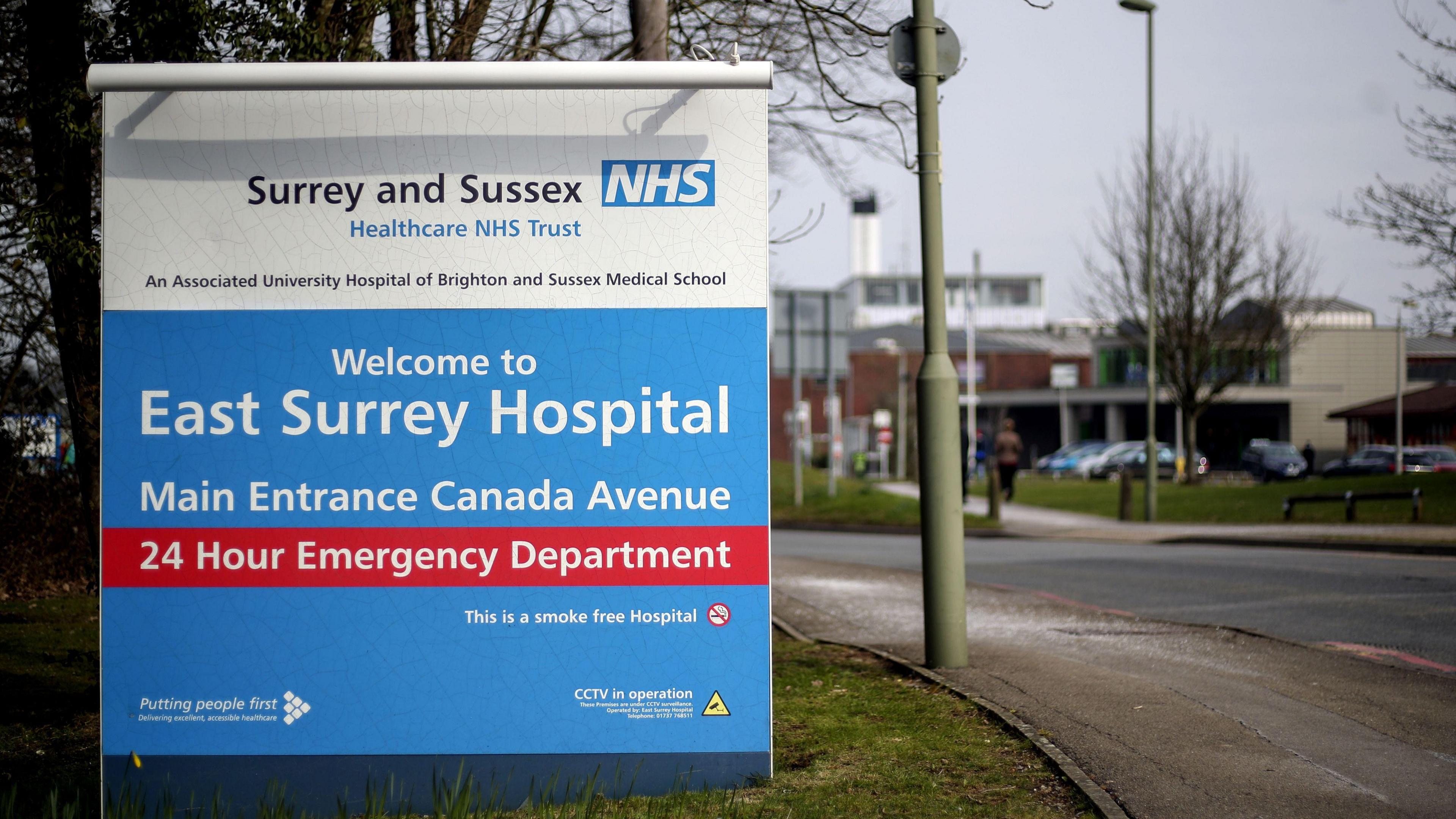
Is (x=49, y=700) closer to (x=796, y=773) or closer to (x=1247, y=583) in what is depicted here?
(x=796, y=773)

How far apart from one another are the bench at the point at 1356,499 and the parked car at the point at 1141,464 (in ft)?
91.4

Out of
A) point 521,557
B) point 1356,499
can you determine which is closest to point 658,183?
point 521,557

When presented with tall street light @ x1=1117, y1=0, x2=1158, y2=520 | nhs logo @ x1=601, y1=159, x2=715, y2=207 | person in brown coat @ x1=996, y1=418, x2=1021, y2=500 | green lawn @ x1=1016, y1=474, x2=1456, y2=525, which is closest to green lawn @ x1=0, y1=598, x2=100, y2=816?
nhs logo @ x1=601, y1=159, x2=715, y2=207

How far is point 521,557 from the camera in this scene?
14.7 ft

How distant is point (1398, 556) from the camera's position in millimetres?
15695

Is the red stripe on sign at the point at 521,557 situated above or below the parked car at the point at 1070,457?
above

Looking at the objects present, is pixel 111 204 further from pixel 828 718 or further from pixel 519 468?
pixel 828 718

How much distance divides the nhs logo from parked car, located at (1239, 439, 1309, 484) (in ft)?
155

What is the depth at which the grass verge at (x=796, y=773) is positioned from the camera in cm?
444

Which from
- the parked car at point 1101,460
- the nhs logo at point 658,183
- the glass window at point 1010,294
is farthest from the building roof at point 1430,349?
the nhs logo at point 658,183

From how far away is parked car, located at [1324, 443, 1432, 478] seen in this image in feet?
145

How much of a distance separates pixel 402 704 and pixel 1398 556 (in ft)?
48.4

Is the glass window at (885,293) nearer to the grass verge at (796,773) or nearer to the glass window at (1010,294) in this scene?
the glass window at (1010,294)

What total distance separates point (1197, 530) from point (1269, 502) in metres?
4.48
